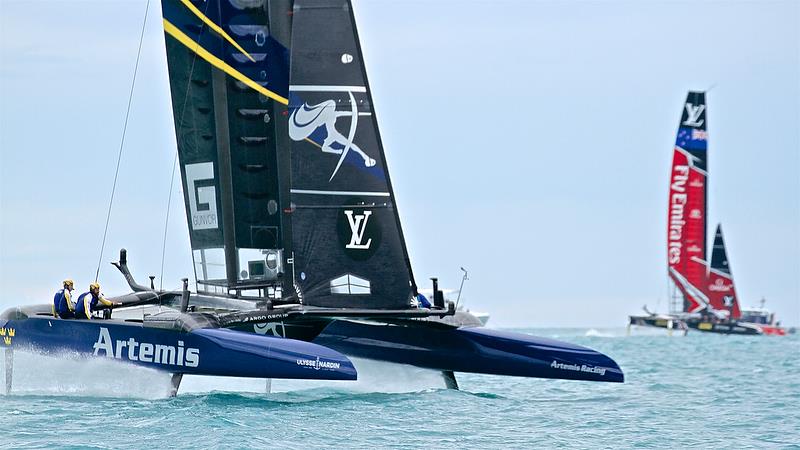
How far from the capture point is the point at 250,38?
630 inches

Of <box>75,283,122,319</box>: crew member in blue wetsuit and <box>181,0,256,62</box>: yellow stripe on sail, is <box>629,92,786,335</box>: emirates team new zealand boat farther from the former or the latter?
<box>75,283,122,319</box>: crew member in blue wetsuit

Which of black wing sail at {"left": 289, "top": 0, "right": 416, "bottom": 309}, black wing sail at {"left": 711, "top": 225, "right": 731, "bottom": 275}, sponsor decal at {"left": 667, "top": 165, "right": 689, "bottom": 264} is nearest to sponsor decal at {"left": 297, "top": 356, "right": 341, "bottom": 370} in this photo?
black wing sail at {"left": 289, "top": 0, "right": 416, "bottom": 309}

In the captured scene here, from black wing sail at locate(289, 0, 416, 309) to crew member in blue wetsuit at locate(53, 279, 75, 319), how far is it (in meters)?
2.75

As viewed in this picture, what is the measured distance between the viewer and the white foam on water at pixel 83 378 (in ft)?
46.1

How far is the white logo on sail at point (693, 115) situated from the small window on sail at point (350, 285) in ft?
105

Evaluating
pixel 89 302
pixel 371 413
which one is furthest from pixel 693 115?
pixel 371 413

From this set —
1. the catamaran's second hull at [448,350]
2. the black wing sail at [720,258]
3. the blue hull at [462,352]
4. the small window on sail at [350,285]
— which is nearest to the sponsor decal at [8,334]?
the catamaran's second hull at [448,350]

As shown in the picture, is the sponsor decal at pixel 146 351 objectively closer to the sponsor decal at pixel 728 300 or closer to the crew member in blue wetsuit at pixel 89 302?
the crew member in blue wetsuit at pixel 89 302

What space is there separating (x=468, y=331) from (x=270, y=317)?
229 cm

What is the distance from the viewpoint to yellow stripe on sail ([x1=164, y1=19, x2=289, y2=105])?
1591cm

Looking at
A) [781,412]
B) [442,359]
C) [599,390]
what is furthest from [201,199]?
[781,412]

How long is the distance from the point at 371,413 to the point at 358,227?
232 cm

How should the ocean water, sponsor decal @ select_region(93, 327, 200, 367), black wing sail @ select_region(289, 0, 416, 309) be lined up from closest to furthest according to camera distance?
the ocean water → sponsor decal @ select_region(93, 327, 200, 367) → black wing sail @ select_region(289, 0, 416, 309)

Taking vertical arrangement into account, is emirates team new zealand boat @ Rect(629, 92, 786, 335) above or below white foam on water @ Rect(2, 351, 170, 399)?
above
